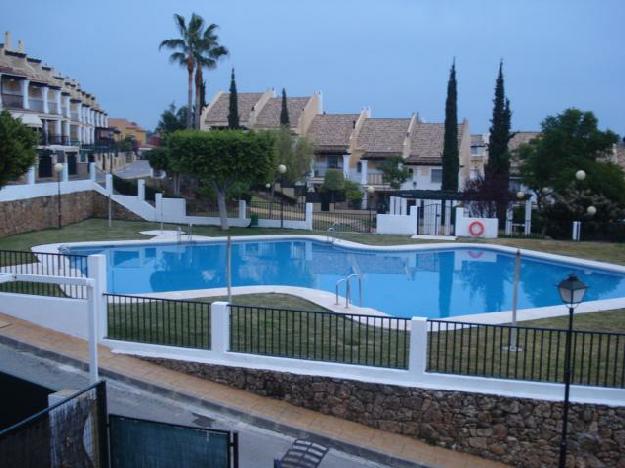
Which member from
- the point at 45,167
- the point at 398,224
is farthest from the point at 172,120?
the point at 398,224

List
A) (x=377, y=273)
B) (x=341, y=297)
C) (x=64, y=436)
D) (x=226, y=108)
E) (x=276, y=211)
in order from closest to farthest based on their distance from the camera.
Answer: (x=64, y=436) → (x=341, y=297) → (x=377, y=273) → (x=276, y=211) → (x=226, y=108)

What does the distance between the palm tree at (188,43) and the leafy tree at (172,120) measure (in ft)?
73.6

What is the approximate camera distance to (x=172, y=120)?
65.2 metres

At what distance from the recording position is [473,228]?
2817cm

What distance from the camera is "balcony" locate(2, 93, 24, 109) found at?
124ft

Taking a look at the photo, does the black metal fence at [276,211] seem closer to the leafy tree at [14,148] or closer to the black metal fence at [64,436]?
the leafy tree at [14,148]

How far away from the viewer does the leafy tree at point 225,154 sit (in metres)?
26.7

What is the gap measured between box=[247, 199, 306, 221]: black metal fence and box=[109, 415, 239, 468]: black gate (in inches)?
909

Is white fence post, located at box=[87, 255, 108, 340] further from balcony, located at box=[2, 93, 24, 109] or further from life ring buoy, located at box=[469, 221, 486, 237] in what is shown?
balcony, located at box=[2, 93, 24, 109]

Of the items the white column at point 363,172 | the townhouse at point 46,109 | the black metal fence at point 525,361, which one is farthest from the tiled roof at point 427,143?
the black metal fence at point 525,361

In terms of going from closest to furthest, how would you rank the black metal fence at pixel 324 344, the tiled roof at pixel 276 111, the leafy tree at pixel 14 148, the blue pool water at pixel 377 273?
the black metal fence at pixel 324 344, the leafy tree at pixel 14 148, the blue pool water at pixel 377 273, the tiled roof at pixel 276 111

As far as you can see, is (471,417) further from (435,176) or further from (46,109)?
(46,109)

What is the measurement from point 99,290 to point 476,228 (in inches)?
775

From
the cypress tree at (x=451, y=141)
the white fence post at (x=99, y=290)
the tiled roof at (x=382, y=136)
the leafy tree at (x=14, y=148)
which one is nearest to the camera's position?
the white fence post at (x=99, y=290)
